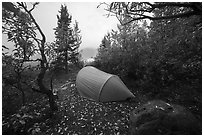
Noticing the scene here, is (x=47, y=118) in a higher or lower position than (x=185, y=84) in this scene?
lower

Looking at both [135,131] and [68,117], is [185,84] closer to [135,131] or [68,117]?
[135,131]

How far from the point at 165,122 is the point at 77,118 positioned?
4.42m

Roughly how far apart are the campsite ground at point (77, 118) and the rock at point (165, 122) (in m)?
1.18

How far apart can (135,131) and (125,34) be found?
14349mm

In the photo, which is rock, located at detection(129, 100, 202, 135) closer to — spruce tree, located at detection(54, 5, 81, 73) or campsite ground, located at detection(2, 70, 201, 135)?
Result: campsite ground, located at detection(2, 70, 201, 135)

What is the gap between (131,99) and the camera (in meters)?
7.88

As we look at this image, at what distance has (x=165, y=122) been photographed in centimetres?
407

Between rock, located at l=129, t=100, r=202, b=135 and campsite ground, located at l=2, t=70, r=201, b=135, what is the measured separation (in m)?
1.18

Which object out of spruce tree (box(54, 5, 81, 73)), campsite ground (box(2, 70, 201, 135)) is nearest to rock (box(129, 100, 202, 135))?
campsite ground (box(2, 70, 201, 135))

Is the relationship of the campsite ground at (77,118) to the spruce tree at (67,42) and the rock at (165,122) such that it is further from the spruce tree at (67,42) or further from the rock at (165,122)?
the spruce tree at (67,42)

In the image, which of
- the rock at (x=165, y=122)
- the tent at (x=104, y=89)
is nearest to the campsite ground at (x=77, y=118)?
the tent at (x=104, y=89)

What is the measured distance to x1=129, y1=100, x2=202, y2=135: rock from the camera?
3.96 metres

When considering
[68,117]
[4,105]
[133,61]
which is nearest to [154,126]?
[68,117]

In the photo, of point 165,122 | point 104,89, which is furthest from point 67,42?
point 165,122
